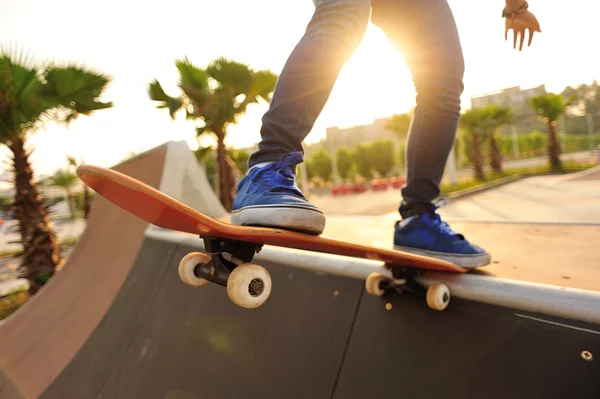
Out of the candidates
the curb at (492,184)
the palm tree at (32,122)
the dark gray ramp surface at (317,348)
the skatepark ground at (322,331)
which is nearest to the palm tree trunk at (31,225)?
the palm tree at (32,122)

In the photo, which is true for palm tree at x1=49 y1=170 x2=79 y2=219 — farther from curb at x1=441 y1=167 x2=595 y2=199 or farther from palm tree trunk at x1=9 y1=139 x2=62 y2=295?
curb at x1=441 y1=167 x2=595 y2=199

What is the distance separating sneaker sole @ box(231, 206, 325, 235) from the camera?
0.81 meters

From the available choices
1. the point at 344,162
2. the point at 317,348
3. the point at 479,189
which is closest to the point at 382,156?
the point at 344,162

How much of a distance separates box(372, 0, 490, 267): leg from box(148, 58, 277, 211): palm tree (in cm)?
896

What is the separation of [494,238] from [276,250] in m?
1.00

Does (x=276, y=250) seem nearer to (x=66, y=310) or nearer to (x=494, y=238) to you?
(x=494, y=238)

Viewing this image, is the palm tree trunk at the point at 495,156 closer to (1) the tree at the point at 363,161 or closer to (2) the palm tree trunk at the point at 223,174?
(2) the palm tree trunk at the point at 223,174

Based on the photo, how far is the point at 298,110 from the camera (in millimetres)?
893

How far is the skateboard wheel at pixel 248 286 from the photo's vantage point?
2.42ft

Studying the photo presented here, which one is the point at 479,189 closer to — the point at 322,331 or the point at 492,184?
the point at 492,184

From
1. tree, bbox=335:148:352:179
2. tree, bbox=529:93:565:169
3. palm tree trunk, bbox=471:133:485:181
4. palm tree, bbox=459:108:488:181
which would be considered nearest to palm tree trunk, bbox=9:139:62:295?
palm tree, bbox=459:108:488:181

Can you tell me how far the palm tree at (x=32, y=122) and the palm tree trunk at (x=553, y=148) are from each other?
17947mm

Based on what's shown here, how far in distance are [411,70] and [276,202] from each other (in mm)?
787

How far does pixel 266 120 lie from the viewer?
902 millimetres
